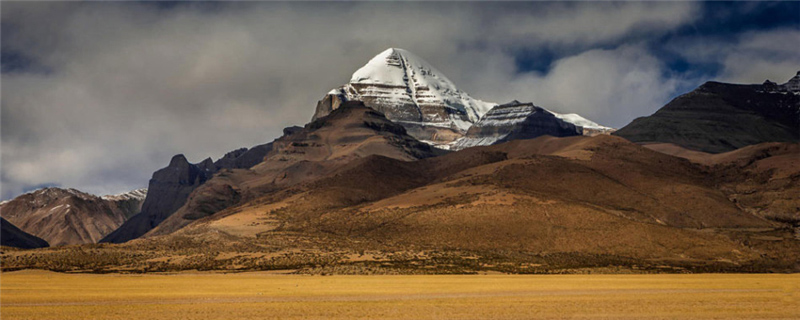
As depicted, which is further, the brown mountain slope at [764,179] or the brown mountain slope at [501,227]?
the brown mountain slope at [764,179]

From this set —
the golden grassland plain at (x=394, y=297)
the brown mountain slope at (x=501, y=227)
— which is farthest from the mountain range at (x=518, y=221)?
the golden grassland plain at (x=394, y=297)

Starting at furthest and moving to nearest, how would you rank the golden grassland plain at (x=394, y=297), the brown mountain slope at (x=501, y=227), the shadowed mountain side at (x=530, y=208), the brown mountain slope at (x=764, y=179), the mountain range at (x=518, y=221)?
the brown mountain slope at (x=764, y=179), the shadowed mountain side at (x=530, y=208), the mountain range at (x=518, y=221), the brown mountain slope at (x=501, y=227), the golden grassland plain at (x=394, y=297)

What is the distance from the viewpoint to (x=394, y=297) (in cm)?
4506

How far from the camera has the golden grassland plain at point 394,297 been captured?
36594 mm

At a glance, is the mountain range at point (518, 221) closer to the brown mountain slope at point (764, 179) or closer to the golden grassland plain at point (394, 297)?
the brown mountain slope at point (764, 179)

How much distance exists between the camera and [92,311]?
122 ft

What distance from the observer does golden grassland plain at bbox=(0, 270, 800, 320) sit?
120 ft

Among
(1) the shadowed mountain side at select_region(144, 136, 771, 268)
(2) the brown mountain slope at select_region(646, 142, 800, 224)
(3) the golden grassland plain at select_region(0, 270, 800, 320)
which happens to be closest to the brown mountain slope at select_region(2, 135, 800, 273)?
(1) the shadowed mountain side at select_region(144, 136, 771, 268)

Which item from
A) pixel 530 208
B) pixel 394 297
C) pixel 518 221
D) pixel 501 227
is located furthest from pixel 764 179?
pixel 394 297

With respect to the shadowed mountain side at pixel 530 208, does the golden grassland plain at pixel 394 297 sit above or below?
below

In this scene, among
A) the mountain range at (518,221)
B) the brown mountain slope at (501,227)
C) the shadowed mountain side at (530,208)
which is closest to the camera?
the brown mountain slope at (501,227)

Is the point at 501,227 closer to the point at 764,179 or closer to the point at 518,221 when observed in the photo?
the point at 518,221

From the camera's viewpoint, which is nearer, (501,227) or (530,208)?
(501,227)

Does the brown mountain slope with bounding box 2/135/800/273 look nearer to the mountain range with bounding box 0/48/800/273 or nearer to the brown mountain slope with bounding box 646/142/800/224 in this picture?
the mountain range with bounding box 0/48/800/273
